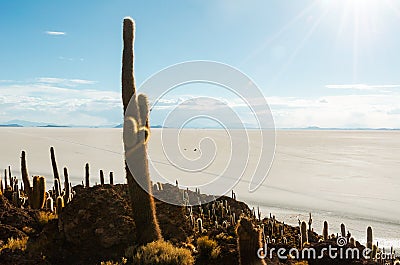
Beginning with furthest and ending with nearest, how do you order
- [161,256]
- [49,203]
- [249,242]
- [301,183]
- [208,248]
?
[301,183]
[49,203]
[208,248]
[161,256]
[249,242]

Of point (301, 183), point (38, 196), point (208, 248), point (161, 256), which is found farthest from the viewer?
point (301, 183)

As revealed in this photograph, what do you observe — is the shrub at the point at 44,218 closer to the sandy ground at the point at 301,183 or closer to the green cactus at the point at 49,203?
the green cactus at the point at 49,203

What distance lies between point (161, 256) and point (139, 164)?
2431 mm

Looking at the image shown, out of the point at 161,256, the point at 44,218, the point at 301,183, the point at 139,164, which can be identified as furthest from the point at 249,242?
the point at 301,183

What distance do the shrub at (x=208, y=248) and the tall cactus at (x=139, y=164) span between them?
102 centimetres

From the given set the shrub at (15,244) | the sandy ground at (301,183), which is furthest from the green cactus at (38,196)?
the sandy ground at (301,183)

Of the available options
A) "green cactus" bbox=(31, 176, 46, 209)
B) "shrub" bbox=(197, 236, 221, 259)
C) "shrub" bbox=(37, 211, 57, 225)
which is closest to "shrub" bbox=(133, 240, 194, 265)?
"shrub" bbox=(197, 236, 221, 259)

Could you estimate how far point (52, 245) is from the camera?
1068 cm

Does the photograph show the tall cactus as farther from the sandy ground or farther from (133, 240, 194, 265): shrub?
the sandy ground

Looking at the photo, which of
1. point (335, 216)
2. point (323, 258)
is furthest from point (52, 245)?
point (335, 216)

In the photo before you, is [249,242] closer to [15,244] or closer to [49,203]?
[15,244]

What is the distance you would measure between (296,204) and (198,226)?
1151cm

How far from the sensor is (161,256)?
9008 mm

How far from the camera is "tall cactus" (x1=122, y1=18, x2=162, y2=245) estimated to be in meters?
10.4
